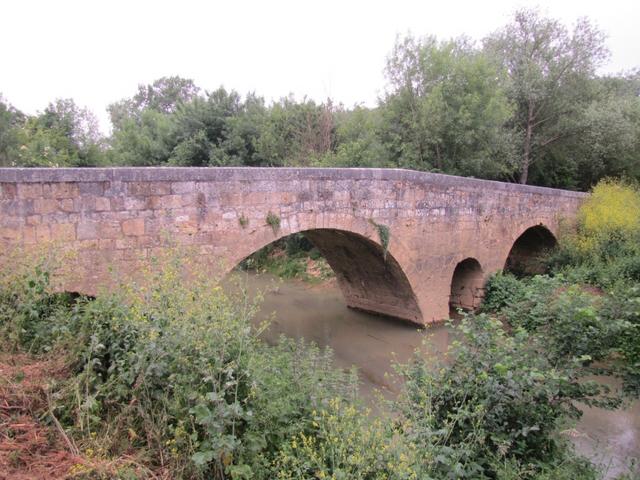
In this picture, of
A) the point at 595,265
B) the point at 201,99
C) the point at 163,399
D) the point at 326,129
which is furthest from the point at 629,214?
the point at 201,99

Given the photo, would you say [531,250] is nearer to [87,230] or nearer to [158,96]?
[87,230]

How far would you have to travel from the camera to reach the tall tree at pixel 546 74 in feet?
53.9

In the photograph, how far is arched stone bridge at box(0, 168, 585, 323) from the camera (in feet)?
18.6

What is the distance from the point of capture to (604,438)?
246 inches

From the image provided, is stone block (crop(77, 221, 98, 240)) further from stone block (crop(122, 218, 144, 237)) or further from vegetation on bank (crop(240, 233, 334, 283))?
vegetation on bank (crop(240, 233, 334, 283))

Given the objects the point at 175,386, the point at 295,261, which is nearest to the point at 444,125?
the point at 295,261

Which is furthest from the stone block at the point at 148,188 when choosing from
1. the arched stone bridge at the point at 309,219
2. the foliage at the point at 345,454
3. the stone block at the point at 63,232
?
the foliage at the point at 345,454

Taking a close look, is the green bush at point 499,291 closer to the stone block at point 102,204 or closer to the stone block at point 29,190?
the stone block at point 102,204

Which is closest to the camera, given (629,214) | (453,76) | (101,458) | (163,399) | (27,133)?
(101,458)

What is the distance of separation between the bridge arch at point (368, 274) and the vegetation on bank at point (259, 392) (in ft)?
14.6

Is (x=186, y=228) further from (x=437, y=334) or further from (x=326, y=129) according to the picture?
(x=326, y=129)

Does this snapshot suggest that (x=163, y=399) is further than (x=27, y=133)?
No

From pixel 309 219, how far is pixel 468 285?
601 centimetres

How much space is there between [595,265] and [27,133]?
19348 mm
